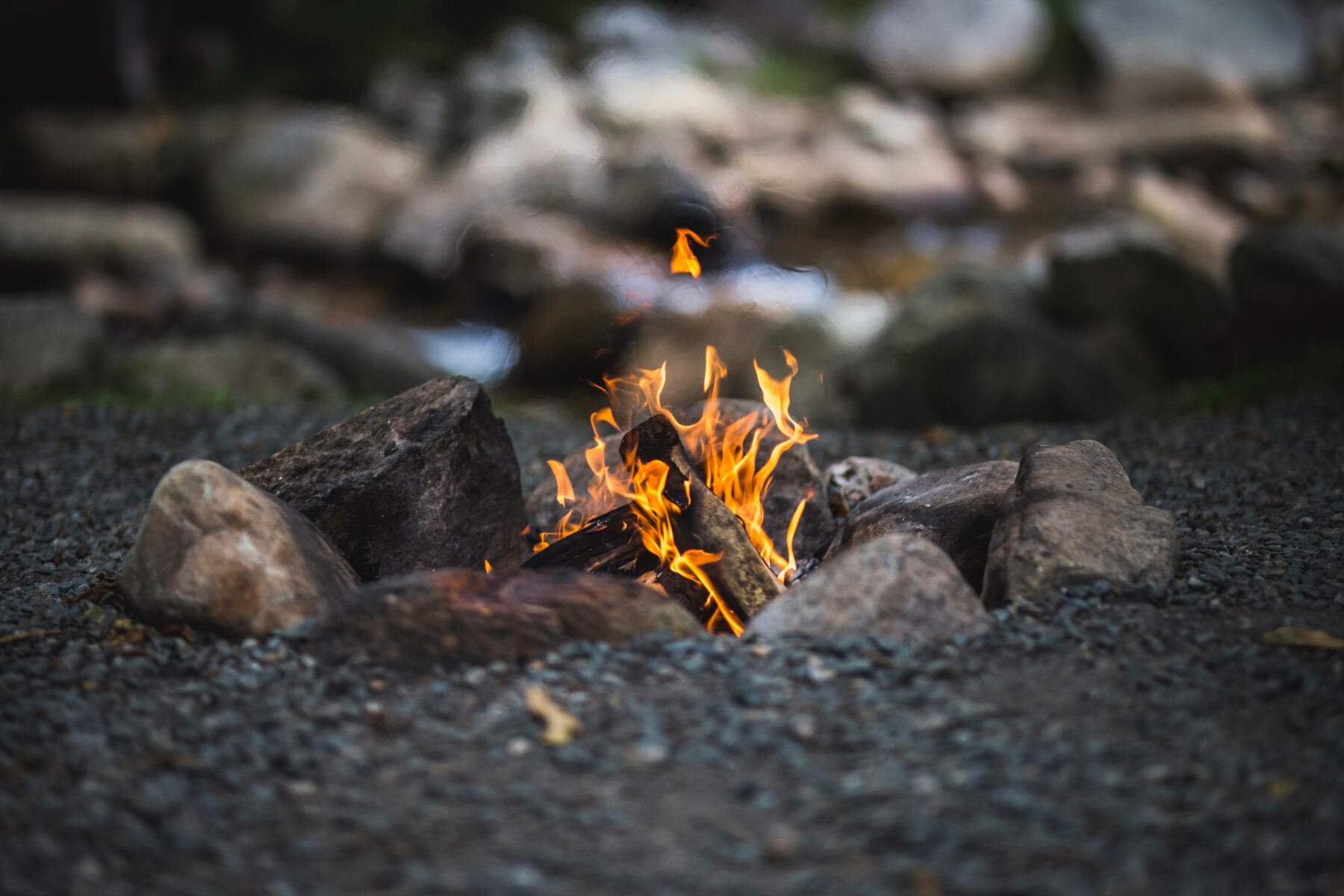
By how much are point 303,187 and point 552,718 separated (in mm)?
13165

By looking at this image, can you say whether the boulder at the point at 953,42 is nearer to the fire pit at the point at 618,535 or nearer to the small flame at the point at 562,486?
the fire pit at the point at 618,535

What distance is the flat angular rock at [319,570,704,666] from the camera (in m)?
3.57

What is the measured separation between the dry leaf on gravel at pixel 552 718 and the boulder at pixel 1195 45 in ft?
68.7

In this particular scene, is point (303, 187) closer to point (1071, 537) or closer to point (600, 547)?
point (600, 547)

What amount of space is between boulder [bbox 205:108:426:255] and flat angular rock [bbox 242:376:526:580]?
35.5 feet

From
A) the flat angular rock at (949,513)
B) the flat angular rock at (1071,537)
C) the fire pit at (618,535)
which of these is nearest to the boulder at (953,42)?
the fire pit at (618,535)

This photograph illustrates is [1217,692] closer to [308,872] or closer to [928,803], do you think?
[928,803]

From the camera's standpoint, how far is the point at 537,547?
5113 mm

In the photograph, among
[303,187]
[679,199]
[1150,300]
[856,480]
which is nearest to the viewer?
[856,480]

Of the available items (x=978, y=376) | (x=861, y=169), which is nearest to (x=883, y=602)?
(x=978, y=376)

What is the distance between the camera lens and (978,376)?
325 inches

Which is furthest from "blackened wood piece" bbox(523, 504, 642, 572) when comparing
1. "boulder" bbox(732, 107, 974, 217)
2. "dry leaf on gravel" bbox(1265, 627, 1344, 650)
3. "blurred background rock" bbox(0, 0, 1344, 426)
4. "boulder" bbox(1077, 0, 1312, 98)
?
"boulder" bbox(1077, 0, 1312, 98)

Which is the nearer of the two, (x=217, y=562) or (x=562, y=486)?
(x=217, y=562)

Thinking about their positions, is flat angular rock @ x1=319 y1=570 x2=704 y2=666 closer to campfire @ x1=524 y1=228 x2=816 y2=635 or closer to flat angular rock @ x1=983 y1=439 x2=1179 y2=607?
campfire @ x1=524 y1=228 x2=816 y2=635
